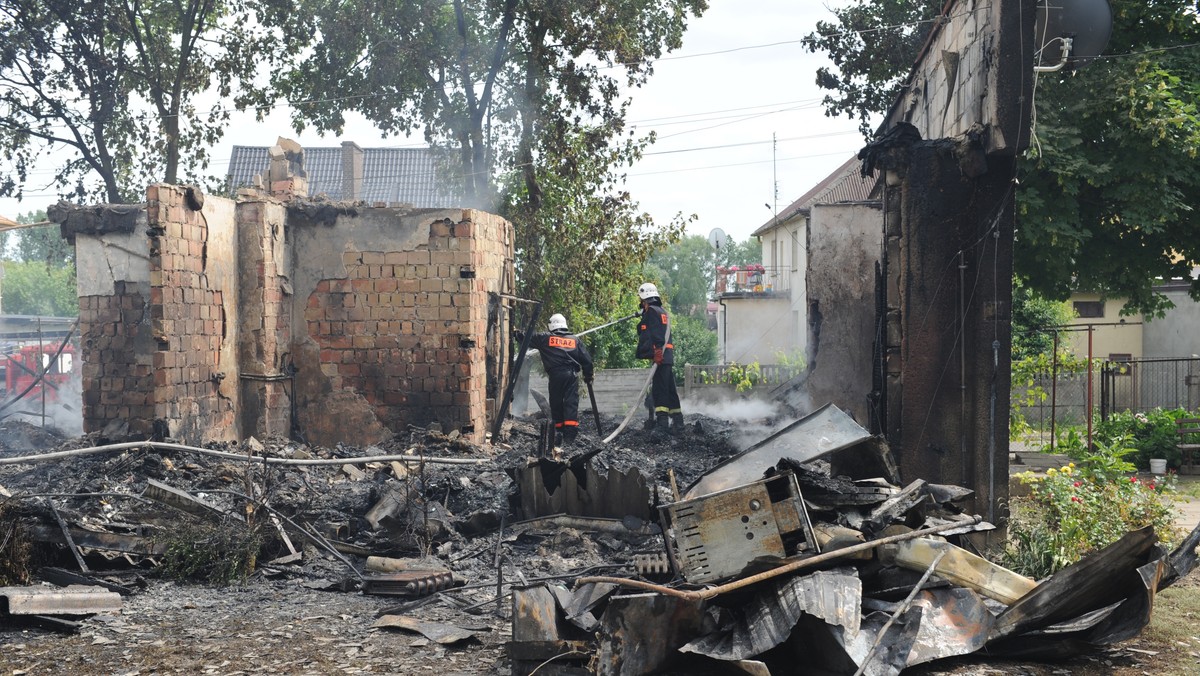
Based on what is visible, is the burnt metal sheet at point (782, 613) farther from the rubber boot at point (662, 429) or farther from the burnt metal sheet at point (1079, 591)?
the rubber boot at point (662, 429)

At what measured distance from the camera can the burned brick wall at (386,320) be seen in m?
11.8

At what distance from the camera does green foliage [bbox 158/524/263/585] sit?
22.9 feet

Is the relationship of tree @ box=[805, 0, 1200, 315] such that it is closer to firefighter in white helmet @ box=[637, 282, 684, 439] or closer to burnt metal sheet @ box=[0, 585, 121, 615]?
firefighter in white helmet @ box=[637, 282, 684, 439]

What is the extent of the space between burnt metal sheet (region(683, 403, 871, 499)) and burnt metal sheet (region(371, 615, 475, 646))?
5.28ft

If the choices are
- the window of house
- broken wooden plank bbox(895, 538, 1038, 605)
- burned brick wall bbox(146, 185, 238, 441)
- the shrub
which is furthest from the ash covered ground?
the window of house

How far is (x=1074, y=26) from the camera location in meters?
7.96

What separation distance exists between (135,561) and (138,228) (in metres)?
4.71

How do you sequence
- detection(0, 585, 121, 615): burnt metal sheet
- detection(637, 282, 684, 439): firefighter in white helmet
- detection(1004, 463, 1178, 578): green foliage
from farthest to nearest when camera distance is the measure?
1. detection(637, 282, 684, 439): firefighter in white helmet
2. detection(1004, 463, 1178, 578): green foliage
3. detection(0, 585, 121, 615): burnt metal sheet

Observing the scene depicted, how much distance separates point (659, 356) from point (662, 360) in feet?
0.28

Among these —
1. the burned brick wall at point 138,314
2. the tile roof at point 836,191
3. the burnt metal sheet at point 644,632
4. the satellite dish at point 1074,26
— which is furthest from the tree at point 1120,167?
the tile roof at point 836,191

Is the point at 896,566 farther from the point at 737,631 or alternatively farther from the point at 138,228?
the point at 138,228

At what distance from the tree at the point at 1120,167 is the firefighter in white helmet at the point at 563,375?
601 cm

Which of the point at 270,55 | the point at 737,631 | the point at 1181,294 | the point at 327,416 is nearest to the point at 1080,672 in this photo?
the point at 737,631

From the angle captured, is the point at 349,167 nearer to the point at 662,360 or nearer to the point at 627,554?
the point at 662,360
